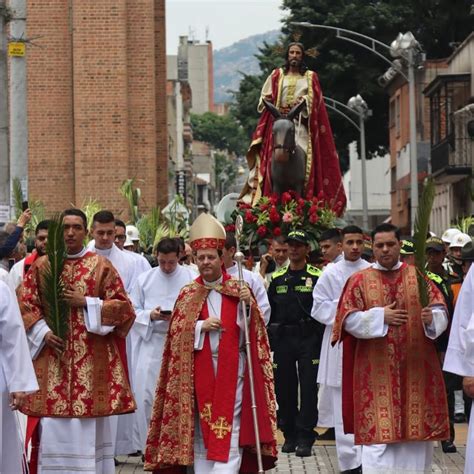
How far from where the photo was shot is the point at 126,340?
45.0 ft

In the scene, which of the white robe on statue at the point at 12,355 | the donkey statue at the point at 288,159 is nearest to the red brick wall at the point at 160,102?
the donkey statue at the point at 288,159

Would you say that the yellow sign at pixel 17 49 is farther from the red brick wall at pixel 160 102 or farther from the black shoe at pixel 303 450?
the red brick wall at pixel 160 102

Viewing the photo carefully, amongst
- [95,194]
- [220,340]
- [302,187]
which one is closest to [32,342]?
[220,340]

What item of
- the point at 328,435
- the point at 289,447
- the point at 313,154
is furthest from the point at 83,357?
the point at 313,154

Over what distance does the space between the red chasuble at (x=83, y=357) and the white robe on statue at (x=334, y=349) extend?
8.73 ft

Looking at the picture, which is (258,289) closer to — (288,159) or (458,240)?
(458,240)

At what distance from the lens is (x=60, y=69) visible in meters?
35.1

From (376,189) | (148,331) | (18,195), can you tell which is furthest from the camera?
(376,189)

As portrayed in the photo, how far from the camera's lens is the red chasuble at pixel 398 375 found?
10.8 meters

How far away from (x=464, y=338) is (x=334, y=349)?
4.40m

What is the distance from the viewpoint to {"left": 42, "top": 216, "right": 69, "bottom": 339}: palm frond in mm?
10445

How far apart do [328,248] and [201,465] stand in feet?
17.0

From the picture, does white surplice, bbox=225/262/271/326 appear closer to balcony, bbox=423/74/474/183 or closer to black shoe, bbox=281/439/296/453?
black shoe, bbox=281/439/296/453

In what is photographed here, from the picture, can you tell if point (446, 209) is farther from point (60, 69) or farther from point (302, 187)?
point (302, 187)
